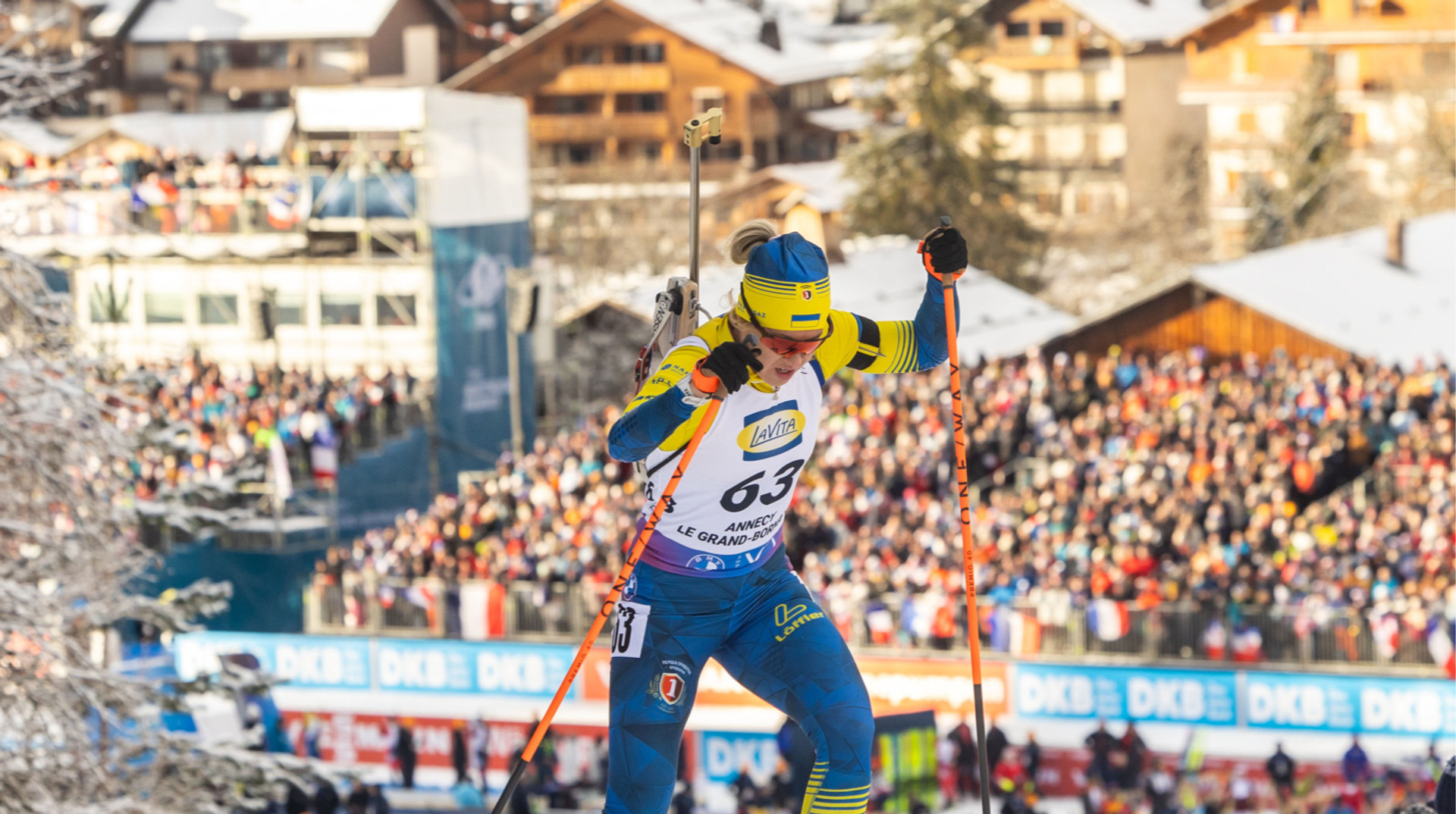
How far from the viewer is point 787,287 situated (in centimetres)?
565

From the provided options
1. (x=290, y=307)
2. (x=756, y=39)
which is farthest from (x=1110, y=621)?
(x=756, y=39)

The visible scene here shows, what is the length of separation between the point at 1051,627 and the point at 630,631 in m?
12.9

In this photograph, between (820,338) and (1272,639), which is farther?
(1272,639)

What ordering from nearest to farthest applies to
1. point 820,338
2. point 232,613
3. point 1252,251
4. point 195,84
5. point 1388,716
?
point 820,338, point 1388,716, point 232,613, point 1252,251, point 195,84

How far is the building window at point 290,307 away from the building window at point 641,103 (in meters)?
30.8

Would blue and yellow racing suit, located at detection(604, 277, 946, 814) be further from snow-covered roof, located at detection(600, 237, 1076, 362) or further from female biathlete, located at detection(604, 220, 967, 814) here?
snow-covered roof, located at detection(600, 237, 1076, 362)

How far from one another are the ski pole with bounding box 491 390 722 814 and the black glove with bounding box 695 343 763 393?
14 cm

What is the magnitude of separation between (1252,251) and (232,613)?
35.2 m

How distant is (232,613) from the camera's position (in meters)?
24.1

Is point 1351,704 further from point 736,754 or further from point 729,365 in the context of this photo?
point 729,365

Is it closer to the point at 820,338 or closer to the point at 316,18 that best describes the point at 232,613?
the point at 820,338

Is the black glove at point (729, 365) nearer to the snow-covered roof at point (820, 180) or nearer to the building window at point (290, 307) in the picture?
the building window at point (290, 307)

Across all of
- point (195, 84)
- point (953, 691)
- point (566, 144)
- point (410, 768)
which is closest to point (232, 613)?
point (410, 768)

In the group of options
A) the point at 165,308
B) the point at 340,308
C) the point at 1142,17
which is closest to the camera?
the point at 340,308
